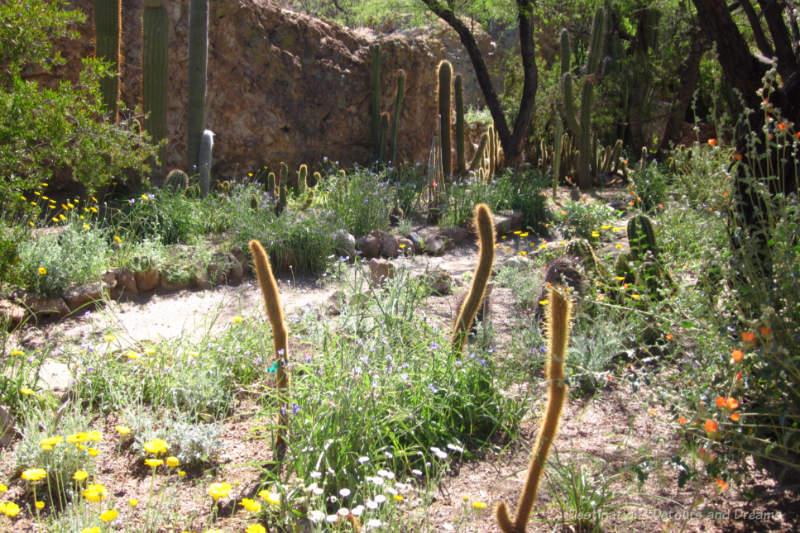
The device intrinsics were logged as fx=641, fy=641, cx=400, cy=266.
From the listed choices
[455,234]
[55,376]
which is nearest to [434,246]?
[455,234]

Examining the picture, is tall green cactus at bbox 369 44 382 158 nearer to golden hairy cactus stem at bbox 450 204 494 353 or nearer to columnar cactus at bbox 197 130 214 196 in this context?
columnar cactus at bbox 197 130 214 196

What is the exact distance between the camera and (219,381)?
3252mm

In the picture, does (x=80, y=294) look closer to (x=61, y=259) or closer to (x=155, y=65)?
(x=61, y=259)

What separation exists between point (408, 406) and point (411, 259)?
11.4 feet

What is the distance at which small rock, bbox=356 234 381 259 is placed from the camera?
21.7 feet

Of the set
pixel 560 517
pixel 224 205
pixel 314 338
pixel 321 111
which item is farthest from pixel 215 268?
pixel 321 111

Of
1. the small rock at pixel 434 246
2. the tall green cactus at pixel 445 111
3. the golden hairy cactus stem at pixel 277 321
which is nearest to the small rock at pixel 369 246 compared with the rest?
the small rock at pixel 434 246

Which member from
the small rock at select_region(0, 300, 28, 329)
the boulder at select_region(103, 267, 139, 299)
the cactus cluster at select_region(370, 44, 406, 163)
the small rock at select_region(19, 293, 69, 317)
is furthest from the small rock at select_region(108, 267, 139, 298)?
the cactus cluster at select_region(370, 44, 406, 163)

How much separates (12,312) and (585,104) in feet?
27.4

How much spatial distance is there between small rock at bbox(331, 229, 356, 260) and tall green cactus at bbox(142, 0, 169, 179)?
2.31 m

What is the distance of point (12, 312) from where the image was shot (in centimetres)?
430

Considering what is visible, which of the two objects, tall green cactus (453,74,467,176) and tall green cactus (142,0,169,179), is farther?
tall green cactus (453,74,467,176)

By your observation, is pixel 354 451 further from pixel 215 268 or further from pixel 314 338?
pixel 215 268

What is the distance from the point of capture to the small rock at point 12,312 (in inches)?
167
